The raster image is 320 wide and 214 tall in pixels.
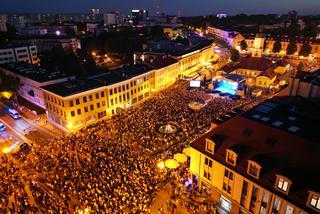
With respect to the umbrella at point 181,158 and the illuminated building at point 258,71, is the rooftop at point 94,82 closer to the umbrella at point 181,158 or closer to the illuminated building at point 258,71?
the umbrella at point 181,158

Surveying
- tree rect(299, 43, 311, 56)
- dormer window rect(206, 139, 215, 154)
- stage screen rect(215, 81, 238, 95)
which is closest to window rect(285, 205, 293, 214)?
dormer window rect(206, 139, 215, 154)

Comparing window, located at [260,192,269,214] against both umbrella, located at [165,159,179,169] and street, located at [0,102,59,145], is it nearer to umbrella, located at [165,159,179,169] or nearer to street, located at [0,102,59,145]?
umbrella, located at [165,159,179,169]

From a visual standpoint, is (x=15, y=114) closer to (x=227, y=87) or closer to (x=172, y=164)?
(x=172, y=164)

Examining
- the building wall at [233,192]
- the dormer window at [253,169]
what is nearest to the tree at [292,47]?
the building wall at [233,192]

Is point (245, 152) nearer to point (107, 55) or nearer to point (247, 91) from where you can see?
point (247, 91)

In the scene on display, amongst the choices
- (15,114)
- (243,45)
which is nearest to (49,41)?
(15,114)

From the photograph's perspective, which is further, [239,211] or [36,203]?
[36,203]

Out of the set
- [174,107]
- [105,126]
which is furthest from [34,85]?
[174,107]
